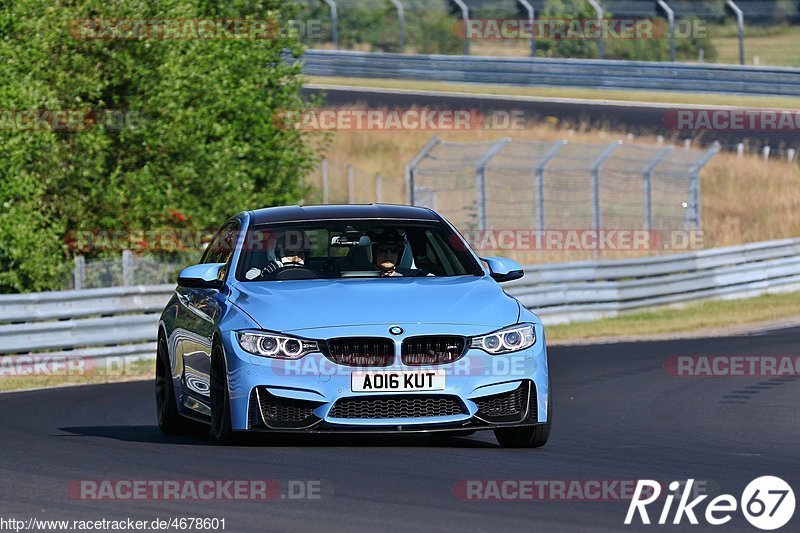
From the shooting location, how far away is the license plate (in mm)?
9273

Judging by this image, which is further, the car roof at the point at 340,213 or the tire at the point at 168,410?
the tire at the point at 168,410

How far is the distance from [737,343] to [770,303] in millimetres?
7168

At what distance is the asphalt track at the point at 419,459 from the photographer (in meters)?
7.22

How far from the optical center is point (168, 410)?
36.4ft

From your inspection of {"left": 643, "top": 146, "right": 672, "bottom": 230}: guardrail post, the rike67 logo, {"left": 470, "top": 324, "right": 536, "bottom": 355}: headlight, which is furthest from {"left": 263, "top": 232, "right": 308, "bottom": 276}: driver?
{"left": 643, "top": 146, "right": 672, "bottom": 230}: guardrail post

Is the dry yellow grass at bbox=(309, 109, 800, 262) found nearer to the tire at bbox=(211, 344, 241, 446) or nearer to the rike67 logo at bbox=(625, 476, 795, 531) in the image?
the tire at bbox=(211, 344, 241, 446)

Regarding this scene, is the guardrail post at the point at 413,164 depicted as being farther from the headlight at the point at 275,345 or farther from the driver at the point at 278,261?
the headlight at the point at 275,345

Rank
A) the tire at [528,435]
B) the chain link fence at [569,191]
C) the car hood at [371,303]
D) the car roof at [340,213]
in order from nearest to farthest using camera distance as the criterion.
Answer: the car hood at [371,303]
the tire at [528,435]
the car roof at [340,213]
the chain link fence at [569,191]

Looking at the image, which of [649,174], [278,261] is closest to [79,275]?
[278,261]

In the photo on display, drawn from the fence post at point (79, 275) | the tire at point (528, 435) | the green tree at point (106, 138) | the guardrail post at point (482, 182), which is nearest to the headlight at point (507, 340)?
the tire at point (528, 435)

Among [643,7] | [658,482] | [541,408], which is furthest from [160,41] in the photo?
[643,7]

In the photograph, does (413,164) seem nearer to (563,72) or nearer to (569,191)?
(569,191)

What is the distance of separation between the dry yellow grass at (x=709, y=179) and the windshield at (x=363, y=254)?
21994mm

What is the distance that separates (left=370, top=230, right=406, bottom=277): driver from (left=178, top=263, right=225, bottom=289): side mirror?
3.28 feet
